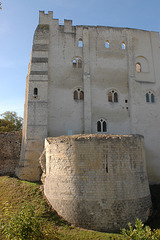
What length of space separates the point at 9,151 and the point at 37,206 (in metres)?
8.35

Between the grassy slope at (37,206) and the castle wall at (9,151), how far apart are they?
2.88 metres

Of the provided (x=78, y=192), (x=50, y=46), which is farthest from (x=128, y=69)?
(x=78, y=192)

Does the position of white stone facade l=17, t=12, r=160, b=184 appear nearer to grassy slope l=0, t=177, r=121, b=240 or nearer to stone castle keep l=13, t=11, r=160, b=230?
stone castle keep l=13, t=11, r=160, b=230

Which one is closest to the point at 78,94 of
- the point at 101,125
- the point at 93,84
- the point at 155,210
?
the point at 93,84

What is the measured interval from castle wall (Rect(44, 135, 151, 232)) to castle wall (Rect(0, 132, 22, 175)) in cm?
713

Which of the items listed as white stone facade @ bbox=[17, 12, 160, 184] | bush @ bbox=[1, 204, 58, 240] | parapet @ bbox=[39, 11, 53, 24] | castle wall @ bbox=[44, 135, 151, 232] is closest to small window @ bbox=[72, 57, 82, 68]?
white stone facade @ bbox=[17, 12, 160, 184]

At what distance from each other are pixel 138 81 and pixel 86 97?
5648mm

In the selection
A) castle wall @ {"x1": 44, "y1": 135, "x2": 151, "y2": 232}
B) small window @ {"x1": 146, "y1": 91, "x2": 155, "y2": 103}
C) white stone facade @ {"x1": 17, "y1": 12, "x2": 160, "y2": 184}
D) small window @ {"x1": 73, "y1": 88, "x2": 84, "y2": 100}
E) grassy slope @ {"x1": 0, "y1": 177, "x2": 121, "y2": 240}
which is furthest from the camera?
small window @ {"x1": 146, "y1": 91, "x2": 155, "y2": 103}

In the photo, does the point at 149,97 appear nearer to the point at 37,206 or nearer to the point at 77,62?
the point at 77,62

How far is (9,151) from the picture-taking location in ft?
65.8

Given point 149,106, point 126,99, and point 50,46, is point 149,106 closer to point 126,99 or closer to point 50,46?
point 126,99

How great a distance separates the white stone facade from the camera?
754 inches

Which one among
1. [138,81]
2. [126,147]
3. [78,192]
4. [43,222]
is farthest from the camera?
[138,81]

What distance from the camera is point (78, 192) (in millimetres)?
12539
